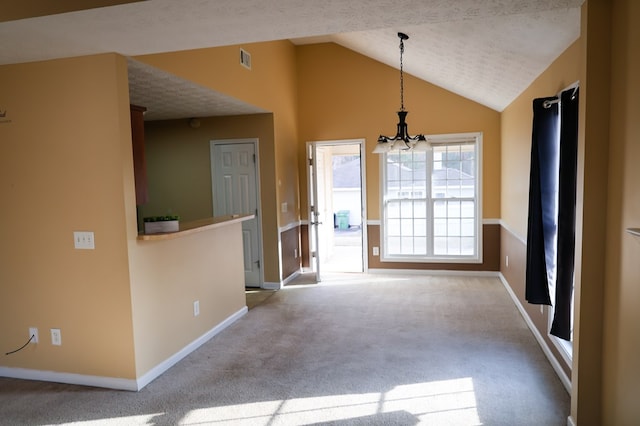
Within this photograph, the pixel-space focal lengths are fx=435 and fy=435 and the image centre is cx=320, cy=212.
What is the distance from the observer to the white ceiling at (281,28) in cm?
199

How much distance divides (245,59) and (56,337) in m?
3.09

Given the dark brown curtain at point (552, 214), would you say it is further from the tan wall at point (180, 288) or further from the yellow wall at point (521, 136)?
→ the tan wall at point (180, 288)

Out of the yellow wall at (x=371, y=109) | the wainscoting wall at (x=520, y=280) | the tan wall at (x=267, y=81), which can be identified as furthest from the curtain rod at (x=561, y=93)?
the yellow wall at (x=371, y=109)

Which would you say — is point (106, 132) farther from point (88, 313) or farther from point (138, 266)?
point (88, 313)

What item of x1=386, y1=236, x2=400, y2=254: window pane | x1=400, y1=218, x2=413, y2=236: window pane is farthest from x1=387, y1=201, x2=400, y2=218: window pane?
x1=386, y1=236, x2=400, y2=254: window pane

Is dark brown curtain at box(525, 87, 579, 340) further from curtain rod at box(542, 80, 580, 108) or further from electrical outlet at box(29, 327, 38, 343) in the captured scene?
electrical outlet at box(29, 327, 38, 343)

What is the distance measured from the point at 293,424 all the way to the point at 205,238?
74.0 inches

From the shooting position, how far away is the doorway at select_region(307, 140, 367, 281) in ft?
19.6

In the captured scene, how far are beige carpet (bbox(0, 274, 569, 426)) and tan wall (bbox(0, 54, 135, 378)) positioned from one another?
353 millimetres

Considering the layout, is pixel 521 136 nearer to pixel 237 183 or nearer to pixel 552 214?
pixel 552 214

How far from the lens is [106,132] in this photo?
284 cm

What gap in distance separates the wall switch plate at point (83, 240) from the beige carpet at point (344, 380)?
99cm

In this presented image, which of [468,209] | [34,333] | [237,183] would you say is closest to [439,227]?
[468,209]

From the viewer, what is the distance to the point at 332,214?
8.09 metres
